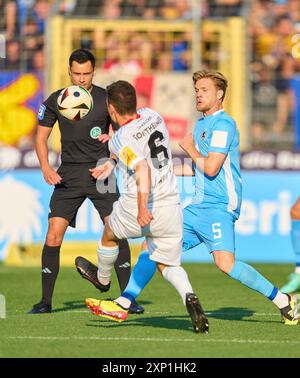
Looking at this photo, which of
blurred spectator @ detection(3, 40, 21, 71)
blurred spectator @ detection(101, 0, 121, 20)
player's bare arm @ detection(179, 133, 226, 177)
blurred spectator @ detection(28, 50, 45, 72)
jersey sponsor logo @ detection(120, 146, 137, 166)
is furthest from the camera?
blurred spectator @ detection(101, 0, 121, 20)

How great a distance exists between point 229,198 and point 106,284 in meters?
1.35

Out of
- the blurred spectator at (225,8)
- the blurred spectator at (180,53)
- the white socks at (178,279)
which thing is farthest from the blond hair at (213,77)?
the blurred spectator at (225,8)

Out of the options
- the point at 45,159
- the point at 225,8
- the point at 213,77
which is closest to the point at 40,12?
the point at 225,8

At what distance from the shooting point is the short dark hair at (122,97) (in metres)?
8.39

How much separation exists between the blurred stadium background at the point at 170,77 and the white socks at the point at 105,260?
23.1 feet

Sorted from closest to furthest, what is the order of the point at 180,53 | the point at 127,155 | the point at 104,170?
the point at 127,155
the point at 104,170
the point at 180,53

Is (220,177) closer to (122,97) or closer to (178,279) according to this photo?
(178,279)

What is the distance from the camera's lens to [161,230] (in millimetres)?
8555

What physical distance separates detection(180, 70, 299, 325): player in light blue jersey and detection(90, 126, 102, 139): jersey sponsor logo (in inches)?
52.2

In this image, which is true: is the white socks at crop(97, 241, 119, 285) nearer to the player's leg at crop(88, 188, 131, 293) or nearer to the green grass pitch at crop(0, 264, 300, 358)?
the green grass pitch at crop(0, 264, 300, 358)

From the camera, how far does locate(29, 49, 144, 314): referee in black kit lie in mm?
10102

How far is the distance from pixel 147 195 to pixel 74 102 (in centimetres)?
202

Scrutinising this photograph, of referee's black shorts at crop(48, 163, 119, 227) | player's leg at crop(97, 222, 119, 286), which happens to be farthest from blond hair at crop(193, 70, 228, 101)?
referee's black shorts at crop(48, 163, 119, 227)
